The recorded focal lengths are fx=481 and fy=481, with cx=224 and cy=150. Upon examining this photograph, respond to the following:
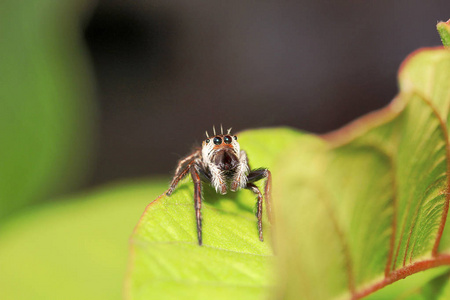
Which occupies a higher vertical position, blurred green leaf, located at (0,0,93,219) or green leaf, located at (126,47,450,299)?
blurred green leaf, located at (0,0,93,219)

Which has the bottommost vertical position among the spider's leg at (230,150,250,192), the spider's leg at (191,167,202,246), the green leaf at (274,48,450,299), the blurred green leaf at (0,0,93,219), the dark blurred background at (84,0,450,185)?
the green leaf at (274,48,450,299)

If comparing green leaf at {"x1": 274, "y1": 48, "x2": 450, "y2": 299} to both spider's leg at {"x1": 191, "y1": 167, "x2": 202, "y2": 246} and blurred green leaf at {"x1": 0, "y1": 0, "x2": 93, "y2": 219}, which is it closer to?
spider's leg at {"x1": 191, "y1": 167, "x2": 202, "y2": 246}

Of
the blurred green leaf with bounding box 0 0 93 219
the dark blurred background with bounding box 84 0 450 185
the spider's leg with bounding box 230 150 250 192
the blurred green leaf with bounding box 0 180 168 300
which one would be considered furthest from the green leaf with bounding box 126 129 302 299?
the dark blurred background with bounding box 84 0 450 185

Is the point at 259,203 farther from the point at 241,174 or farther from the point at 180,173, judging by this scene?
the point at 180,173

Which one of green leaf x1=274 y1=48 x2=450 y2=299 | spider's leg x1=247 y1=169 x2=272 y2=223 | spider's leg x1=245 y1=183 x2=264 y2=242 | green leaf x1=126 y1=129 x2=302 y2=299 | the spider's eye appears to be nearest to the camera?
green leaf x1=274 y1=48 x2=450 y2=299

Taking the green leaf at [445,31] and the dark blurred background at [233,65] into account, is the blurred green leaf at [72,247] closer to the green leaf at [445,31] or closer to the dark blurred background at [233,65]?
the green leaf at [445,31]

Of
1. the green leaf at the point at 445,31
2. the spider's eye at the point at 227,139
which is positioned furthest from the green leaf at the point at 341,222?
the spider's eye at the point at 227,139

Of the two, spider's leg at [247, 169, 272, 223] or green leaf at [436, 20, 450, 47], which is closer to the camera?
green leaf at [436, 20, 450, 47]
